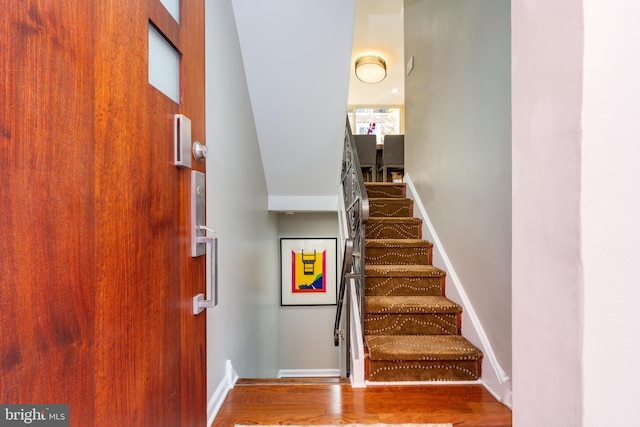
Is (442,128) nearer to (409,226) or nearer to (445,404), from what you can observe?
(409,226)

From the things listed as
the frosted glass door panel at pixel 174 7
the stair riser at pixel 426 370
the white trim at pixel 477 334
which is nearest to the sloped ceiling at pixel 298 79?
the white trim at pixel 477 334

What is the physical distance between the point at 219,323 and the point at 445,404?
1.31m

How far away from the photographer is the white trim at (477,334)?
1697mm

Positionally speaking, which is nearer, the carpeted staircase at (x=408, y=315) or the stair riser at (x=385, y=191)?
the carpeted staircase at (x=408, y=315)

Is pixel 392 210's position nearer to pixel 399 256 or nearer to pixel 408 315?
pixel 399 256

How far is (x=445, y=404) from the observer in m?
1.63

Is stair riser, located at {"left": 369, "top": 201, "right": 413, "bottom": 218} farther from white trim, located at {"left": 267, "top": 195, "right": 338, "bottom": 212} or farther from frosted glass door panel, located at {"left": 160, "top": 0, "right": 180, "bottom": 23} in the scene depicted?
frosted glass door panel, located at {"left": 160, "top": 0, "right": 180, "bottom": 23}

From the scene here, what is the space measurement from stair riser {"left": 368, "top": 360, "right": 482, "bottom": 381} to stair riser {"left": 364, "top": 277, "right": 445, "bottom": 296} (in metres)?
0.70

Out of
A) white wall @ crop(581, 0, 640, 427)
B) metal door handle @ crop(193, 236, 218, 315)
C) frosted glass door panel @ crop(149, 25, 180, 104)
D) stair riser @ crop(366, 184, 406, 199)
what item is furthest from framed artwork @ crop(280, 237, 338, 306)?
white wall @ crop(581, 0, 640, 427)

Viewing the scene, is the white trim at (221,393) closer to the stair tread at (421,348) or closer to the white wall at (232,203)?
the white wall at (232,203)

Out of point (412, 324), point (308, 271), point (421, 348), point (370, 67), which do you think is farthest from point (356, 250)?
point (370, 67)

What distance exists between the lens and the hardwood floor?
1.50 m

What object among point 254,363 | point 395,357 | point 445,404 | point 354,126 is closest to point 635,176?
point 445,404

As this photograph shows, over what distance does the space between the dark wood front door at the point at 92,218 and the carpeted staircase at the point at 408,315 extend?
1.44 metres
